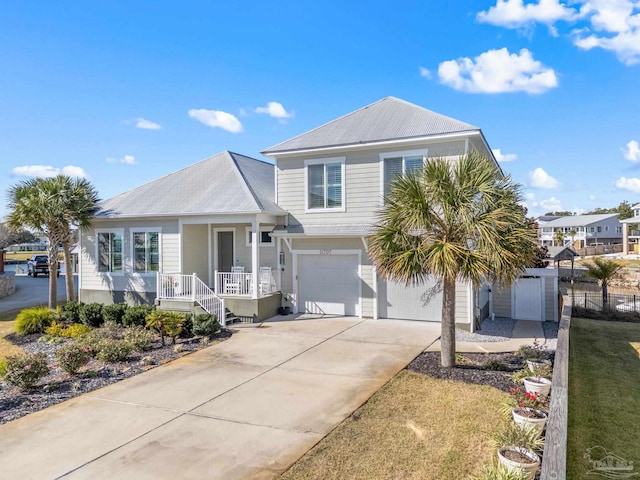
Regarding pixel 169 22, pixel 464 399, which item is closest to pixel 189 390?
pixel 464 399

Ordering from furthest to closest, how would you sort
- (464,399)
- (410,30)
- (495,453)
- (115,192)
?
(115,192)
(410,30)
(464,399)
(495,453)

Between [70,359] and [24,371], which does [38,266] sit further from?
[24,371]

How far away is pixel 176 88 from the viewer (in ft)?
58.3

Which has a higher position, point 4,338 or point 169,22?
point 169,22

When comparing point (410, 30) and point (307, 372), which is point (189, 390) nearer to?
point (307, 372)

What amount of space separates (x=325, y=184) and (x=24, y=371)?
10.3 m

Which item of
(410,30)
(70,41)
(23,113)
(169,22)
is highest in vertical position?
(410,30)

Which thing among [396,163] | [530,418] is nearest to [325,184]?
[396,163]

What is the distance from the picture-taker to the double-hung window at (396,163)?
13508 millimetres

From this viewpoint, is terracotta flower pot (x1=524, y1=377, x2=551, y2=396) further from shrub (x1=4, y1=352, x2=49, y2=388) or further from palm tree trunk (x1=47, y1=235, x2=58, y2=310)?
palm tree trunk (x1=47, y1=235, x2=58, y2=310)

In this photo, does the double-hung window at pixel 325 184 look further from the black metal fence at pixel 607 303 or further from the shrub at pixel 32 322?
the black metal fence at pixel 607 303

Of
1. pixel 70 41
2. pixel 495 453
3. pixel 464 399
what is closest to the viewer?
pixel 495 453

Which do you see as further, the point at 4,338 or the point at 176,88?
the point at 176,88

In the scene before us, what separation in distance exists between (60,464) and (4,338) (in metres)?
11.2
